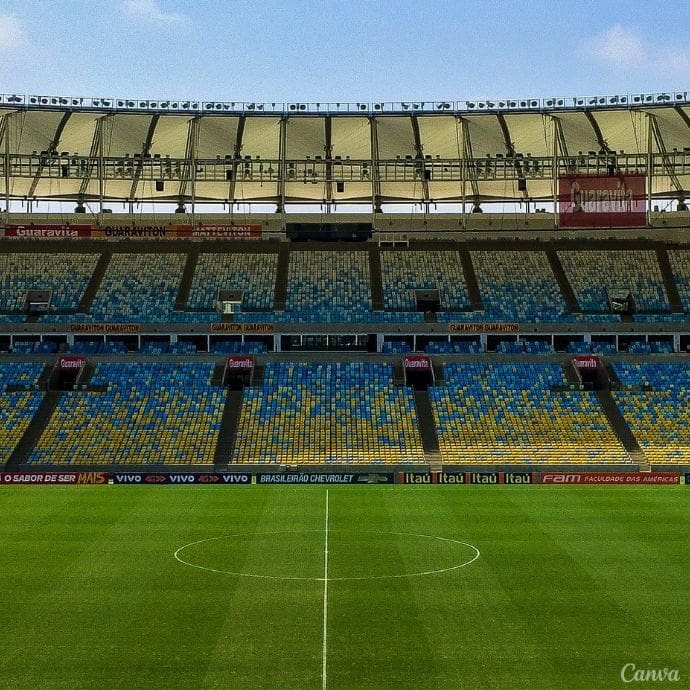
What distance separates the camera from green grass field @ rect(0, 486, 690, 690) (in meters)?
20.5

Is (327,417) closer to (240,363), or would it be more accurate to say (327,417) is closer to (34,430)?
(240,363)

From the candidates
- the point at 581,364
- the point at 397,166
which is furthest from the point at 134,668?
the point at 397,166

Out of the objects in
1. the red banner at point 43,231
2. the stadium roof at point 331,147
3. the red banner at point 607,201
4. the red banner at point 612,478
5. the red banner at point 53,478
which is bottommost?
the red banner at point 612,478

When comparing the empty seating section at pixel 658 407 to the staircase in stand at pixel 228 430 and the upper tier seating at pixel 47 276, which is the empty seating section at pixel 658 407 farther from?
the upper tier seating at pixel 47 276

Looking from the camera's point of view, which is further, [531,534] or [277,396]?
[277,396]

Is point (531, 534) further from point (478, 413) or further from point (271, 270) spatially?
point (271, 270)

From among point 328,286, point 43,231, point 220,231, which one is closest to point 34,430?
point 43,231

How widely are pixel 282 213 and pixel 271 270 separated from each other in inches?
246

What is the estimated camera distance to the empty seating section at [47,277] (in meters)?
73.6

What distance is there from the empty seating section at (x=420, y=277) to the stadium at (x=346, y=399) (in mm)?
244

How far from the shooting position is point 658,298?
74125 mm

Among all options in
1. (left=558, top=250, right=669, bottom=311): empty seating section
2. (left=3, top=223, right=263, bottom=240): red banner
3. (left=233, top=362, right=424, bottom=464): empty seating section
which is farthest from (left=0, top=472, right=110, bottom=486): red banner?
(left=558, top=250, right=669, bottom=311): empty seating section

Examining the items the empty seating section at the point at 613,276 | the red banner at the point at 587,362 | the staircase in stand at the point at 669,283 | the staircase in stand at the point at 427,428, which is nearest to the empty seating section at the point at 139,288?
the staircase in stand at the point at 427,428

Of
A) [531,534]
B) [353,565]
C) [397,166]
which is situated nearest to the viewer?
[353,565]
